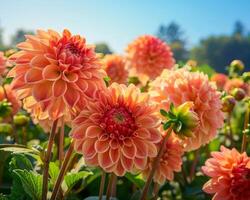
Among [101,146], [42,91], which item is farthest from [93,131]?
[42,91]

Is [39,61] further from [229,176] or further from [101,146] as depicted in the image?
[229,176]

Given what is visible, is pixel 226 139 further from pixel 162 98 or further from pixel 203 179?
pixel 162 98

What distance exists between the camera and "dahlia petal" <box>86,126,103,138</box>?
109 cm

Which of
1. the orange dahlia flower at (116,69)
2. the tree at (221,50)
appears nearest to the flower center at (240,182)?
the orange dahlia flower at (116,69)

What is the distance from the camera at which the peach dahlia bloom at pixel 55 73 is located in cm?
107

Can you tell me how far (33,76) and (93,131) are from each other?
17cm

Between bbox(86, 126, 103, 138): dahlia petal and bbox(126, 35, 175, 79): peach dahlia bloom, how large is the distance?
1.50m

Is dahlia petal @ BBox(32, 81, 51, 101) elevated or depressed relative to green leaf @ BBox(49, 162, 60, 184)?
elevated

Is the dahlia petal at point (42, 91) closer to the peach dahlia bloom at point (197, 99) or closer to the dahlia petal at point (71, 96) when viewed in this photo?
the dahlia petal at point (71, 96)

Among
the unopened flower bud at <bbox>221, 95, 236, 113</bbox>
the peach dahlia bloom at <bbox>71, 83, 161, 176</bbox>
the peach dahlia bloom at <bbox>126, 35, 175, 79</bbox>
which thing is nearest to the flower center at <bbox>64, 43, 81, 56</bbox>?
the peach dahlia bloom at <bbox>71, 83, 161, 176</bbox>

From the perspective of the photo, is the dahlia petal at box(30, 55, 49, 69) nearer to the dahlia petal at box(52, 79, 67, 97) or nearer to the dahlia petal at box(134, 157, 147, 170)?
the dahlia petal at box(52, 79, 67, 97)

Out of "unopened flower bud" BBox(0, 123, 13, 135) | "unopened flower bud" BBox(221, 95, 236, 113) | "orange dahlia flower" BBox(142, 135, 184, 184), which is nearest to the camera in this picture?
"orange dahlia flower" BBox(142, 135, 184, 184)

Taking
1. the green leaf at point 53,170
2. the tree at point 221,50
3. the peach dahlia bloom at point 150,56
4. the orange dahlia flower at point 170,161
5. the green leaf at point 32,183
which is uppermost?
the tree at point 221,50

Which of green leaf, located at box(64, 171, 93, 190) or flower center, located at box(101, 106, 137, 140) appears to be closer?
flower center, located at box(101, 106, 137, 140)
